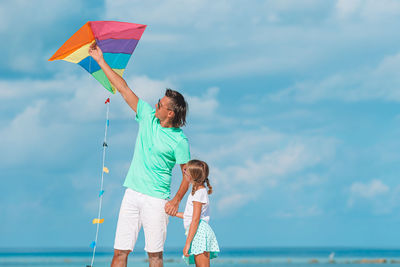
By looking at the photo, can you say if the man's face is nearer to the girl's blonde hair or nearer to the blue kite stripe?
the girl's blonde hair

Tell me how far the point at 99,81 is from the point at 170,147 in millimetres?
1428

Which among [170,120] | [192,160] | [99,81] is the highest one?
[99,81]

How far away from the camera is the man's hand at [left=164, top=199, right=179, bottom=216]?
5184mm

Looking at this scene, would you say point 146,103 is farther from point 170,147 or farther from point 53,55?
point 53,55

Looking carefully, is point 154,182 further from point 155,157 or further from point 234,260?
point 234,260

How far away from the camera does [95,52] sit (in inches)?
222

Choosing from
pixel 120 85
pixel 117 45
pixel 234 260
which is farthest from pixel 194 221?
pixel 234 260

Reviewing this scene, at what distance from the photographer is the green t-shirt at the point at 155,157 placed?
16.9 ft

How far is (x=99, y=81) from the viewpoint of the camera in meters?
6.17

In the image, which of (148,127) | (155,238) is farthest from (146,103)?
(155,238)

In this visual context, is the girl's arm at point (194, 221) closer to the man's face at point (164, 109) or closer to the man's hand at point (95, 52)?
the man's face at point (164, 109)

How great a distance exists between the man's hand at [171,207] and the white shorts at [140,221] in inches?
1.4

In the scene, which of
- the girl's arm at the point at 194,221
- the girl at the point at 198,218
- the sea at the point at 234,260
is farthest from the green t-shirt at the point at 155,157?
the sea at the point at 234,260

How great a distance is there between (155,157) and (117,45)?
4.82ft
